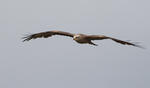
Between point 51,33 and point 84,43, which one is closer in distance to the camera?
point 84,43

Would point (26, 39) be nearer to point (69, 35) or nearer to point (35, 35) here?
point (35, 35)

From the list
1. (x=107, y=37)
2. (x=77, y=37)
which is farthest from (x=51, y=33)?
(x=107, y=37)

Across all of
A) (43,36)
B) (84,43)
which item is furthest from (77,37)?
(43,36)

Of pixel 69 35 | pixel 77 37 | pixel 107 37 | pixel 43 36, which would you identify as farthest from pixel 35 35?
pixel 107 37

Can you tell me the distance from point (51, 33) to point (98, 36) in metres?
3.95

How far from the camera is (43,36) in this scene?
2280cm

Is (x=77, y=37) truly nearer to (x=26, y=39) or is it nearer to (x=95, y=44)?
(x=95, y=44)

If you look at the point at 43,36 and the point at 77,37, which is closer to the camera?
the point at 77,37

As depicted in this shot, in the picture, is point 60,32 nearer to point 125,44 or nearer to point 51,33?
point 51,33

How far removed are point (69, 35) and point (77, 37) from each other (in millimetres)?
1769

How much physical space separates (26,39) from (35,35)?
0.53m

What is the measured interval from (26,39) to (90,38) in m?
4.53

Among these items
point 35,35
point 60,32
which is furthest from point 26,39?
point 60,32

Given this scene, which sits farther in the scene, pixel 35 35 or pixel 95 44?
pixel 35 35
